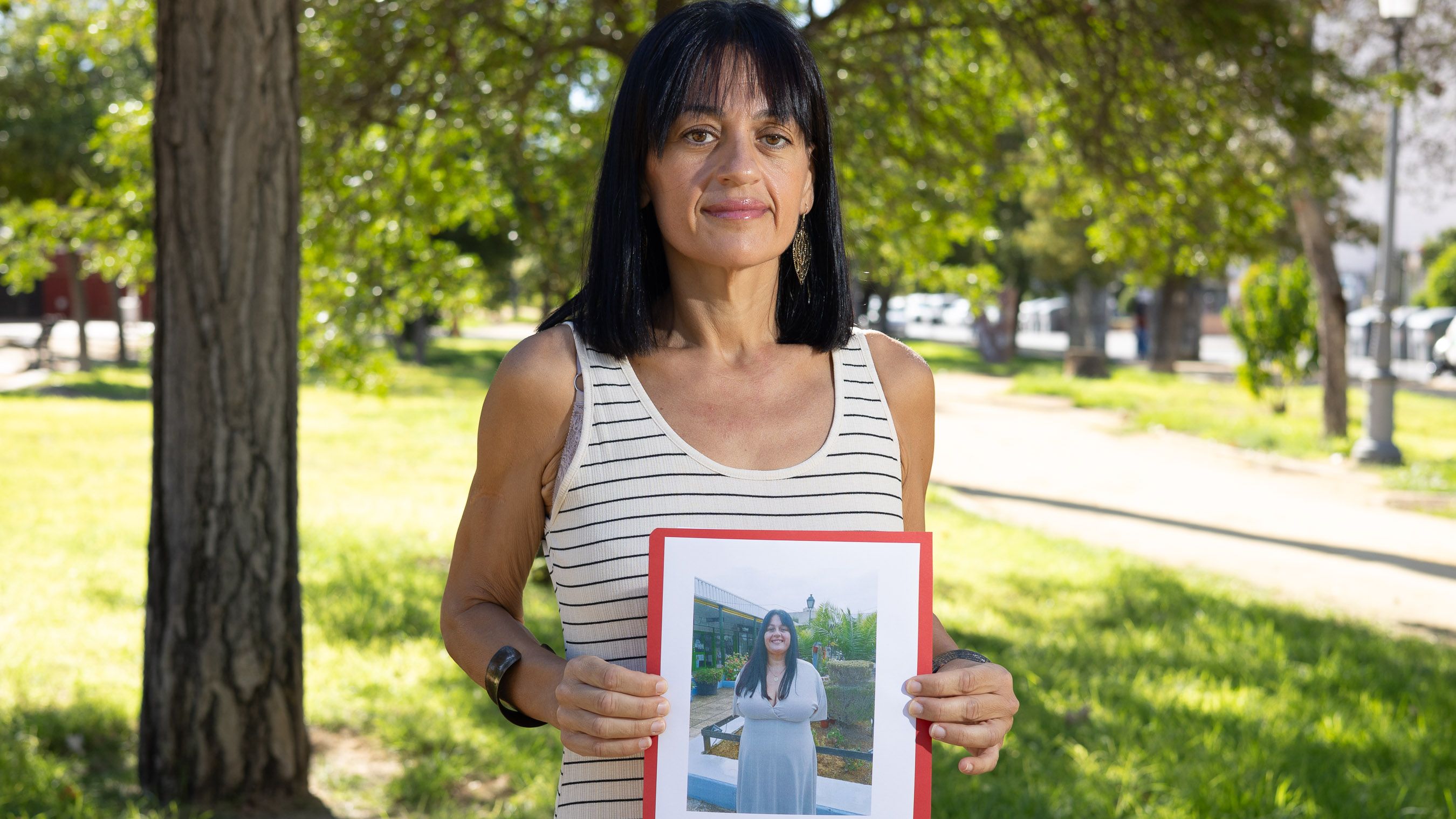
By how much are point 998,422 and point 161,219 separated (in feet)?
53.0

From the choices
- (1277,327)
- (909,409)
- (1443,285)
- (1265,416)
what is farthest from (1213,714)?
(1443,285)

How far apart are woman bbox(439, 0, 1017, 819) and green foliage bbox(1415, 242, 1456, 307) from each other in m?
43.7

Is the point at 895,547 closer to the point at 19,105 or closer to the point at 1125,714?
the point at 1125,714

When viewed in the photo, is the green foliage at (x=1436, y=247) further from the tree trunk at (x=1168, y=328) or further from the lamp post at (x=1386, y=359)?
the lamp post at (x=1386, y=359)

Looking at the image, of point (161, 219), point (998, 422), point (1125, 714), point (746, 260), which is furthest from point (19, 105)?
point (746, 260)

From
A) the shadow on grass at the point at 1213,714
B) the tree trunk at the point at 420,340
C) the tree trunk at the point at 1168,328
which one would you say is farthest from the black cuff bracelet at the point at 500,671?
the tree trunk at the point at 1168,328

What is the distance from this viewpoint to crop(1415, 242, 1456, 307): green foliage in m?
39.7

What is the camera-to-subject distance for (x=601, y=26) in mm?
7824

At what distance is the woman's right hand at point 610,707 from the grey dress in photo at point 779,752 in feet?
0.39

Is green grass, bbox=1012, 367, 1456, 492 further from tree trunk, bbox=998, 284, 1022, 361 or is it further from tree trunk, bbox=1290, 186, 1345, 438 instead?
tree trunk, bbox=998, 284, 1022, 361

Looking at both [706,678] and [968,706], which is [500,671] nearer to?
[706,678]

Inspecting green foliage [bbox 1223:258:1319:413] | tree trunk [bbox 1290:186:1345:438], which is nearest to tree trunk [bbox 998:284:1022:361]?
green foliage [bbox 1223:258:1319:413]

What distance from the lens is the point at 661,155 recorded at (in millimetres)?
1833

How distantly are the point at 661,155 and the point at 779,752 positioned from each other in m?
0.85
